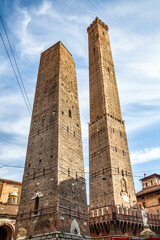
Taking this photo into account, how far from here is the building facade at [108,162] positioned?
60.6 ft

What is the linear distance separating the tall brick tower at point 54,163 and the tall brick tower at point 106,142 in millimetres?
5392

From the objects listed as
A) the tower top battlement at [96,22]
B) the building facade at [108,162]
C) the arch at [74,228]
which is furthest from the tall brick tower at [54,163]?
the tower top battlement at [96,22]

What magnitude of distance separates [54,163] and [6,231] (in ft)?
34.9

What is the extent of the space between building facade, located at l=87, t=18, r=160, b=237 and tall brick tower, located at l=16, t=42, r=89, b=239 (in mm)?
4526

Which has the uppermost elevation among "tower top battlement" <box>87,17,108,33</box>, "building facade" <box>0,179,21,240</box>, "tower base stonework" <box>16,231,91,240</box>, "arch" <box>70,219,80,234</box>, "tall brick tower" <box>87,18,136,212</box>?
"tower top battlement" <box>87,17,108,33</box>

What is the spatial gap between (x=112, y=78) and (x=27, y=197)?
21.6 meters

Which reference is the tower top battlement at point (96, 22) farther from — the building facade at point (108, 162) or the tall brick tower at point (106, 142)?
the building facade at point (108, 162)

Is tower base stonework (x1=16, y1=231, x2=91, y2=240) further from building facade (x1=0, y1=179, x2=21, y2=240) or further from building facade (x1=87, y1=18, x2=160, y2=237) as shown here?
building facade (x1=0, y1=179, x2=21, y2=240)

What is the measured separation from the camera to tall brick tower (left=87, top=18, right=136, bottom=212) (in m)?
21.0

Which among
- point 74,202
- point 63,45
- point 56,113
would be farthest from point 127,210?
point 63,45

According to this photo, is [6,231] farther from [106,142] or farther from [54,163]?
[106,142]

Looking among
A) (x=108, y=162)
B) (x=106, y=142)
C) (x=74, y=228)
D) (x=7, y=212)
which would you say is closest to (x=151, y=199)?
(x=108, y=162)

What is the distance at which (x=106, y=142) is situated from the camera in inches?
933

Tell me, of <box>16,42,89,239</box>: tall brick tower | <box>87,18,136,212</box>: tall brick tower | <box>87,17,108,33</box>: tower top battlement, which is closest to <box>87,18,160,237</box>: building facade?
<box>87,18,136,212</box>: tall brick tower
